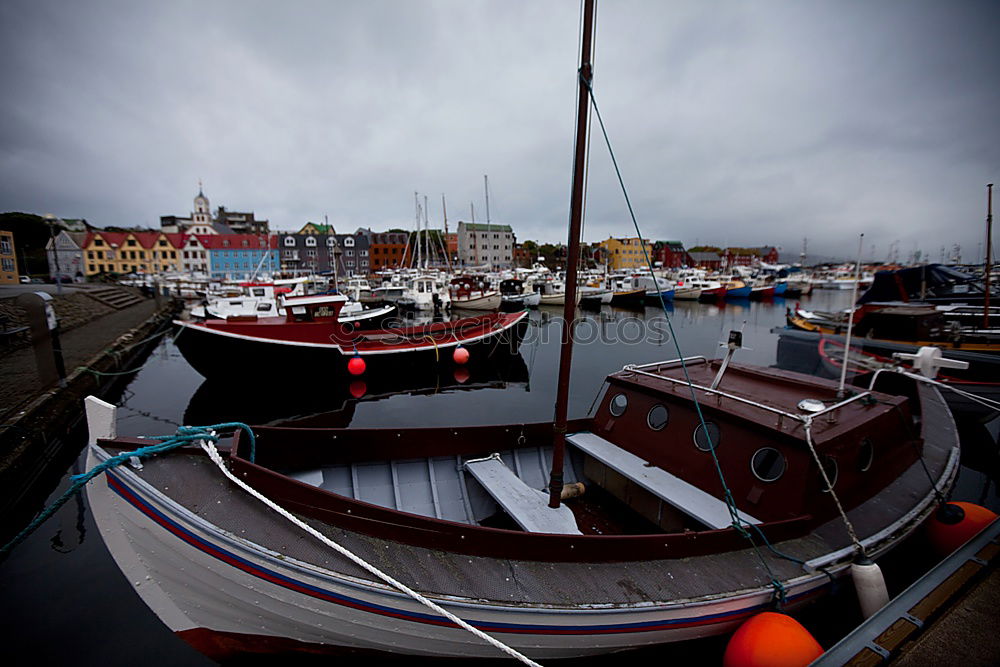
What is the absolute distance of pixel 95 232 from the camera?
210 ft

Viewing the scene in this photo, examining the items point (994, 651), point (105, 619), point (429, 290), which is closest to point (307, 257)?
point (429, 290)

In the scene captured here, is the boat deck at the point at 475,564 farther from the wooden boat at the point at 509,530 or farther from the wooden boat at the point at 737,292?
the wooden boat at the point at 737,292

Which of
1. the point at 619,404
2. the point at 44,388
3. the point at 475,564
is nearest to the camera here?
the point at 475,564

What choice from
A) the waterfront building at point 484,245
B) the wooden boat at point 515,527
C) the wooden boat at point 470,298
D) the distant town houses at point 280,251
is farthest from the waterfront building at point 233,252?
the wooden boat at point 515,527

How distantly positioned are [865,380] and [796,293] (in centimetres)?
5954

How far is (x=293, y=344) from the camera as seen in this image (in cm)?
1330

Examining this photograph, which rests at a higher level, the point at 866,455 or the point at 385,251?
the point at 385,251

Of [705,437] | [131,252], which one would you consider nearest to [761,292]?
[705,437]

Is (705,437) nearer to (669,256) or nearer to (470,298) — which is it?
(470,298)

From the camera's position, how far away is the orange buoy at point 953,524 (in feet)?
15.9

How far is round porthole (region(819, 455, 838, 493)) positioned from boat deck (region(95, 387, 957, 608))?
60 centimetres

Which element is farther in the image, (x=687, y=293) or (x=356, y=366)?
(x=687, y=293)

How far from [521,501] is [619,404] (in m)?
2.42

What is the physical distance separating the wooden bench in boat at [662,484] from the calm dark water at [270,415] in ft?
3.94
